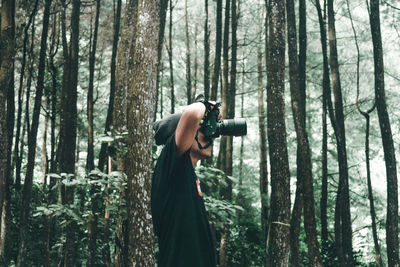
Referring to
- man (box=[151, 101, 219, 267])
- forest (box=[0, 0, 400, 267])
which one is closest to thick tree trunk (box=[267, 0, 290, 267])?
forest (box=[0, 0, 400, 267])

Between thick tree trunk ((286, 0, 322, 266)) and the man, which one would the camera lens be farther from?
thick tree trunk ((286, 0, 322, 266))

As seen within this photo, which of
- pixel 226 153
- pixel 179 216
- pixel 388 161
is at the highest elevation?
pixel 226 153

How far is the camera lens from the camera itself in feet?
7.97

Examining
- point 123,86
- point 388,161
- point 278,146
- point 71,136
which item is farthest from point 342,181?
point 71,136

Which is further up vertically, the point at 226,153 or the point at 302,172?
the point at 226,153

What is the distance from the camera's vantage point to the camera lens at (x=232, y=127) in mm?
2428

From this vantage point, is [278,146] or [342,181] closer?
[278,146]

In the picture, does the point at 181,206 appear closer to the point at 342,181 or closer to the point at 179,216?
the point at 179,216

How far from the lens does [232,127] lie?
2.47 m

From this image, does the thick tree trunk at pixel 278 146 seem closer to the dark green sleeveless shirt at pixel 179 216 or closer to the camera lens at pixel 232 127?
the camera lens at pixel 232 127

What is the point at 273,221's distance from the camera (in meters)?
5.96

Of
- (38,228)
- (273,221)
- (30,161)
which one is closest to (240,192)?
(38,228)

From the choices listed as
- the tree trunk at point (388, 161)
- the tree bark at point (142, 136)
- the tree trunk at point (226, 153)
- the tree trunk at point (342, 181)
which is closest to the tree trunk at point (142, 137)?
the tree bark at point (142, 136)

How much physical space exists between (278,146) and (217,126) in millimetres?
3899
